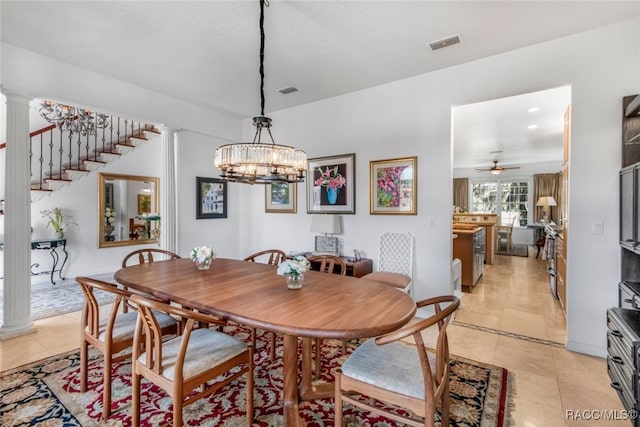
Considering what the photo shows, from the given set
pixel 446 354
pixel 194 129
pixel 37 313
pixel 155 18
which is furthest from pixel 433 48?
pixel 37 313

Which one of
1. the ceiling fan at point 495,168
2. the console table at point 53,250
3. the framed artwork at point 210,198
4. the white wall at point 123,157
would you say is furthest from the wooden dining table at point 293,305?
the ceiling fan at point 495,168

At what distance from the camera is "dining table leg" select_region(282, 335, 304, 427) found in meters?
1.71

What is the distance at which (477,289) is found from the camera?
4.74m

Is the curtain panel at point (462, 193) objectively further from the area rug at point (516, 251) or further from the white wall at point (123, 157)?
the white wall at point (123, 157)

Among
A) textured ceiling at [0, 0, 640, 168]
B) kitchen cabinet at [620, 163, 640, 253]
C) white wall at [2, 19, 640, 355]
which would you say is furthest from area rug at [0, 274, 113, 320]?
kitchen cabinet at [620, 163, 640, 253]

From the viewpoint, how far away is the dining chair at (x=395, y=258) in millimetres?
3498

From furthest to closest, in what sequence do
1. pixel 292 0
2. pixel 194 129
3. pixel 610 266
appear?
pixel 194 129
pixel 610 266
pixel 292 0

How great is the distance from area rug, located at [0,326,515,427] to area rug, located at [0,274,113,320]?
1.60 metres

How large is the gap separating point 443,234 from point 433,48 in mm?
1915

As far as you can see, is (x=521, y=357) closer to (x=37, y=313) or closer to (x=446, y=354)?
(x=446, y=354)

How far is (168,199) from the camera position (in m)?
4.30

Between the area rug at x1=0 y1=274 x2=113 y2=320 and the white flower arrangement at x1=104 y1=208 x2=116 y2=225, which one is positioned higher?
the white flower arrangement at x1=104 y1=208 x2=116 y2=225

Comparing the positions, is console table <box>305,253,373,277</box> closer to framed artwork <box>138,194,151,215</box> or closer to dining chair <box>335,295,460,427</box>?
dining chair <box>335,295,460,427</box>

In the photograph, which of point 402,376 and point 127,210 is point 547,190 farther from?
point 127,210
